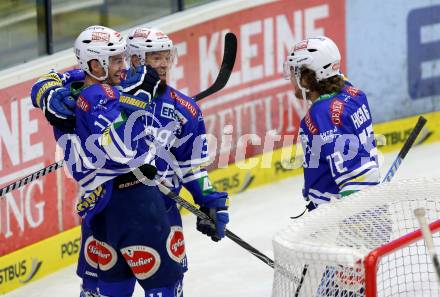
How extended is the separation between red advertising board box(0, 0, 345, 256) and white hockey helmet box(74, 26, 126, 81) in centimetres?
168

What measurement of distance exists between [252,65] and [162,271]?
343 centimetres

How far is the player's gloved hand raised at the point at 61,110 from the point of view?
557 cm

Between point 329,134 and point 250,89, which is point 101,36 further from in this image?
point 250,89

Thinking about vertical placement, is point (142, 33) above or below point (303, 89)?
above

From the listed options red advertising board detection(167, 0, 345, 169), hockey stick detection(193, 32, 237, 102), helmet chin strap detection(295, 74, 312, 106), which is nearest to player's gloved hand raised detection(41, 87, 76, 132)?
helmet chin strap detection(295, 74, 312, 106)

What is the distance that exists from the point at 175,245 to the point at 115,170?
47cm

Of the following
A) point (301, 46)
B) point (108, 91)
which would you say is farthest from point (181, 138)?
point (301, 46)

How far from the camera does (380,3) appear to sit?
374 inches

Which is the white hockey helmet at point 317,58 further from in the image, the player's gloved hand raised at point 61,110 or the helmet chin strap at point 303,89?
the player's gloved hand raised at point 61,110

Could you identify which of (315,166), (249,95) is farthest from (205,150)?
(249,95)

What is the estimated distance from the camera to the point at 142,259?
5637mm

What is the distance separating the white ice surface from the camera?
23.5ft

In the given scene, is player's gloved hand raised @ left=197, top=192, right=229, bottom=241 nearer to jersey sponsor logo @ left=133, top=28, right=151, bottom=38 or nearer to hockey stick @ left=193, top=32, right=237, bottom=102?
jersey sponsor logo @ left=133, top=28, right=151, bottom=38

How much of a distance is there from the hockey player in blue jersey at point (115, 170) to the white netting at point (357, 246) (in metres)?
1.07
